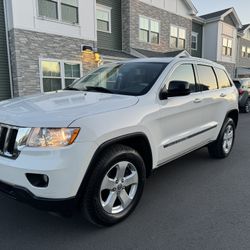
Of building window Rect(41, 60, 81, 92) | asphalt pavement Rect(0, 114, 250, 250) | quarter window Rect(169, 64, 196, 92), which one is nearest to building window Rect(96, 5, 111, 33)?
building window Rect(41, 60, 81, 92)

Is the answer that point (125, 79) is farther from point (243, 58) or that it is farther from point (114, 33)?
point (243, 58)

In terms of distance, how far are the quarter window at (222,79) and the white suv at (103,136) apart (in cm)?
92

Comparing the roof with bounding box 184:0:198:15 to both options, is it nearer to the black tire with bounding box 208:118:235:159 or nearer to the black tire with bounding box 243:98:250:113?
the black tire with bounding box 243:98:250:113

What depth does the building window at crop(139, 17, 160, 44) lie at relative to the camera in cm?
1666

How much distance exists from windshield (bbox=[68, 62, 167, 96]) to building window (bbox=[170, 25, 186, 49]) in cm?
1625

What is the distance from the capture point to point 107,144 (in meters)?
2.51

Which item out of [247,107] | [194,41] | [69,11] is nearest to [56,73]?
[69,11]

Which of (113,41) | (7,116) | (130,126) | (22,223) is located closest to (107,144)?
(130,126)

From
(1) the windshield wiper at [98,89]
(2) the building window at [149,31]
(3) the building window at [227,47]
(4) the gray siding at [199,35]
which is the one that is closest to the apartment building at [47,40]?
(2) the building window at [149,31]

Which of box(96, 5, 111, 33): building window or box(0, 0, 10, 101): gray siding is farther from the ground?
box(96, 5, 111, 33): building window

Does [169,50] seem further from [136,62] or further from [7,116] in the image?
[7,116]

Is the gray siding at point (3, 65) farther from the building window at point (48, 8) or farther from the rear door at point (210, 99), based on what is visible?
the rear door at point (210, 99)

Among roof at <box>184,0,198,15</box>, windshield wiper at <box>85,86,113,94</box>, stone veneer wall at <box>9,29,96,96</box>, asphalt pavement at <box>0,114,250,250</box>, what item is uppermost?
roof at <box>184,0,198,15</box>

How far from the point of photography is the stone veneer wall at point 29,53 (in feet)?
34.5
